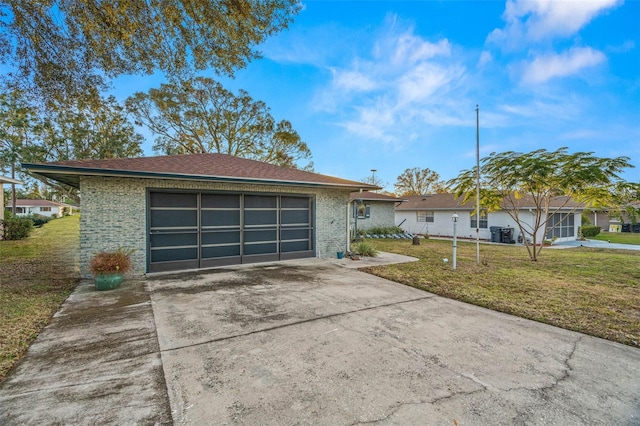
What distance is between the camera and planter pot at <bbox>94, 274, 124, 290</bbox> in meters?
5.92

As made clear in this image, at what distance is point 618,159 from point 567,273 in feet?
12.4

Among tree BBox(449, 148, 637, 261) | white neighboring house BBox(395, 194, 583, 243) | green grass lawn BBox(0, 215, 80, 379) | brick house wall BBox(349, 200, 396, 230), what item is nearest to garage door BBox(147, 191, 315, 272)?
green grass lawn BBox(0, 215, 80, 379)

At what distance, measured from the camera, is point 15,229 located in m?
14.8

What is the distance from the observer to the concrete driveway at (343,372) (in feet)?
7.59

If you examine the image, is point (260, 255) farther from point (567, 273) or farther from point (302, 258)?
point (567, 273)

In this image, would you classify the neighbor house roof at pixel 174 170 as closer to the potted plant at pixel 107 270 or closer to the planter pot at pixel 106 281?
the potted plant at pixel 107 270

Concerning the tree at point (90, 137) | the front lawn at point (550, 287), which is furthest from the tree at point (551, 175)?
the tree at point (90, 137)

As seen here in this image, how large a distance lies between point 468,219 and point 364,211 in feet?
22.3

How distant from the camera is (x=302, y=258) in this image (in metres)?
10.1

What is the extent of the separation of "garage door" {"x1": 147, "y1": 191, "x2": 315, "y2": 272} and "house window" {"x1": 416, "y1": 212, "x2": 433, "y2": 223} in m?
13.6

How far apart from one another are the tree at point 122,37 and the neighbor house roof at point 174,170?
152 cm

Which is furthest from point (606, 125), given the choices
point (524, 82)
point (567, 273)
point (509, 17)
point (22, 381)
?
point (22, 381)

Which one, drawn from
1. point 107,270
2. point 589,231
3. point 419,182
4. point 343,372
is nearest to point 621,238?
point 589,231

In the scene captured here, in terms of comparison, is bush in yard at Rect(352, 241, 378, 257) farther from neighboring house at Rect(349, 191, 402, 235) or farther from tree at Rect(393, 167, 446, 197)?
tree at Rect(393, 167, 446, 197)
